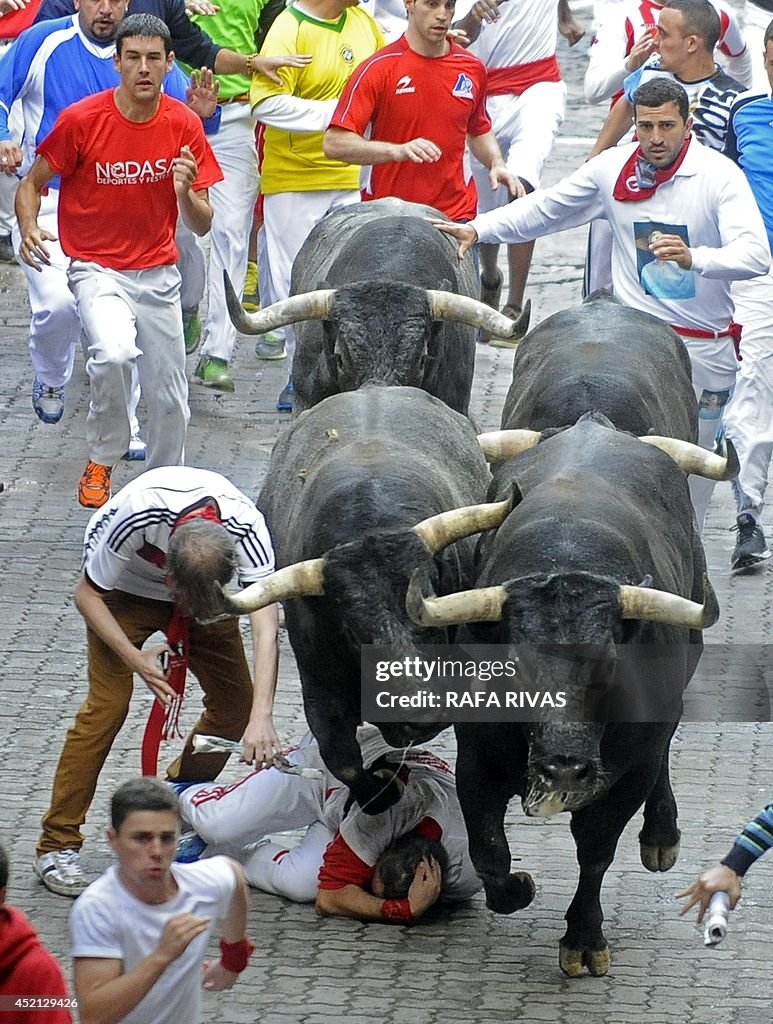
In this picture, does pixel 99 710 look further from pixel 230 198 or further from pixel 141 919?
pixel 230 198

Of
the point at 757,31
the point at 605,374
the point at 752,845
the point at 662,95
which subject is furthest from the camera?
the point at 757,31

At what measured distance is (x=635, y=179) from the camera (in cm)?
1009

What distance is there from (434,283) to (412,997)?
13.0ft

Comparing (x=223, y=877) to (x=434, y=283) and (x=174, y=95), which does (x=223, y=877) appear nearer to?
(x=434, y=283)

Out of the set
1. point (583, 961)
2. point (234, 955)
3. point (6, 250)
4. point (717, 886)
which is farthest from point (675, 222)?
point (6, 250)

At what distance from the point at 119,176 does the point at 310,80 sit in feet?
7.17

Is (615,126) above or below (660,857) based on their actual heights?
below

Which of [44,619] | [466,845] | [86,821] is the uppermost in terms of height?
[466,845]

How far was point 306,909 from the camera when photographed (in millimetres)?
7457

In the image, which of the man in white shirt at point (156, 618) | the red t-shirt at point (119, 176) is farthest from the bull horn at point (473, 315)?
the man in white shirt at point (156, 618)

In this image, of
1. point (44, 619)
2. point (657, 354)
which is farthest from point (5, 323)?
point (657, 354)

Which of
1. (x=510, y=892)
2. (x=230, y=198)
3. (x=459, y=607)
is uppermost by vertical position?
(x=459, y=607)

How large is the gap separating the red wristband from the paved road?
0.05m

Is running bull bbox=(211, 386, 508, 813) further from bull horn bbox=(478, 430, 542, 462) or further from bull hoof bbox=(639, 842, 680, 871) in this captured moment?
bull hoof bbox=(639, 842, 680, 871)
